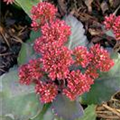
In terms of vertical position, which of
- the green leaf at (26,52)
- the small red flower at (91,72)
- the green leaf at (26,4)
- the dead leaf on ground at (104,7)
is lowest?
the dead leaf on ground at (104,7)

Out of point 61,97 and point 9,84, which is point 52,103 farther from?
point 9,84

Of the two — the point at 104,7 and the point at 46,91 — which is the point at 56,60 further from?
the point at 104,7

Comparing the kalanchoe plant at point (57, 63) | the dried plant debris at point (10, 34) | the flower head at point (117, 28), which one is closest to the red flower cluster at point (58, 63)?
the kalanchoe plant at point (57, 63)

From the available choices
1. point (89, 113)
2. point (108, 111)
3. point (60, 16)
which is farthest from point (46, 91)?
point (60, 16)

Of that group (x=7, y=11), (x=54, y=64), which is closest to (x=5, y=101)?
(x=54, y=64)

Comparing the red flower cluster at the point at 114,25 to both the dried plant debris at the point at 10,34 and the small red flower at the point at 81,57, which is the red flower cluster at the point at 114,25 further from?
the dried plant debris at the point at 10,34

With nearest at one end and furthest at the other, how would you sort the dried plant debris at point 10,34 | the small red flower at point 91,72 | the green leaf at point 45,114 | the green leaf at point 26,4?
the small red flower at point 91,72 → the green leaf at point 45,114 → the green leaf at point 26,4 → the dried plant debris at point 10,34

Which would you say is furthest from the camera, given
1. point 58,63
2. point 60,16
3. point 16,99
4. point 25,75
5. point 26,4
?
point 60,16

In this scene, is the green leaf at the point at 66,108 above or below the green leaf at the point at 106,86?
above
